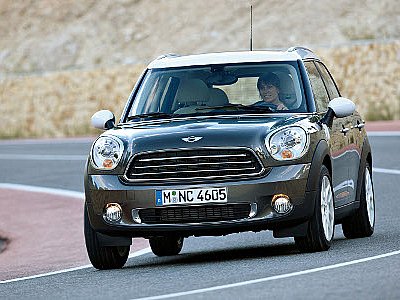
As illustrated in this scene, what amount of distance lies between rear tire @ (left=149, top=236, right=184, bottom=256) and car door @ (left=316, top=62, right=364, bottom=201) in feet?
5.67

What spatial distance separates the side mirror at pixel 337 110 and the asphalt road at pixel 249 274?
1.05m

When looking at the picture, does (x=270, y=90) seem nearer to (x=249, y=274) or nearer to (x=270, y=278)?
(x=249, y=274)

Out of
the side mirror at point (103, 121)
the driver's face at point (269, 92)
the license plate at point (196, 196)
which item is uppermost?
the driver's face at point (269, 92)

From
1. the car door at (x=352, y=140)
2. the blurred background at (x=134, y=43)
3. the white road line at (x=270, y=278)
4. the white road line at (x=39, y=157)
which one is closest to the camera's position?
the white road line at (x=270, y=278)

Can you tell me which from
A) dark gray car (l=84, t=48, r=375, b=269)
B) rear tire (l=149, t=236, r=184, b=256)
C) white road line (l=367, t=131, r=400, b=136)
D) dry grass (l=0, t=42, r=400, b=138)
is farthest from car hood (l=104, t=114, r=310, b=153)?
dry grass (l=0, t=42, r=400, b=138)

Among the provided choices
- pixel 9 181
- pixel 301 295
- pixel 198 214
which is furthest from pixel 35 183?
pixel 301 295

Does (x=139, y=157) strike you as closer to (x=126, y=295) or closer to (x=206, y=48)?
(x=126, y=295)

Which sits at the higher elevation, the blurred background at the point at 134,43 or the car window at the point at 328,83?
the car window at the point at 328,83

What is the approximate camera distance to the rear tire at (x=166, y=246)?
13.0m

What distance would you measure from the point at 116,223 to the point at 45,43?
68.6m

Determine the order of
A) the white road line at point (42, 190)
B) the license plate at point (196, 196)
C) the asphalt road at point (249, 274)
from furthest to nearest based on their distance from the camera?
1. the white road line at point (42, 190)
2. the license plate at point (196, 196)
3. the asphalt road at point (249, 274)

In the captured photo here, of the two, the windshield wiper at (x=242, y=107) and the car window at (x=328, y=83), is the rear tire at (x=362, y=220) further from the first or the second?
the windshield wiper at (x=242, y=107)

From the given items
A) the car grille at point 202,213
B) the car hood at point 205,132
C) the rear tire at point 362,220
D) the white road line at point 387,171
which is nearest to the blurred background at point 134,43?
the white road line at point 387,171

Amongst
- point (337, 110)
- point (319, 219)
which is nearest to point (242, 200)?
point (319, 219)
